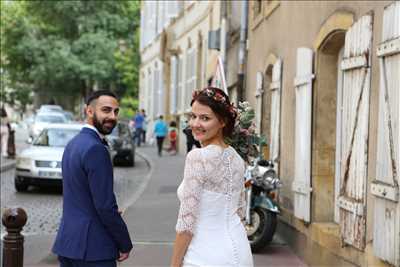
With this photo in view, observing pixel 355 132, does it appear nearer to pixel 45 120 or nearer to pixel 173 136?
pixel 173 136

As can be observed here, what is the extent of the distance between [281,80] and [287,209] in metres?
1.88

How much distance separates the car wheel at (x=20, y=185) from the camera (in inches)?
577

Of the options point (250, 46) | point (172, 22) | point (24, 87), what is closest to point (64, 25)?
point (24, 87)

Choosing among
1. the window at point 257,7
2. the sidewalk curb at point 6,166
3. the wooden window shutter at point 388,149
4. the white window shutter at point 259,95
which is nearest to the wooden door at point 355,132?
the wooden window shutter at point 388,149

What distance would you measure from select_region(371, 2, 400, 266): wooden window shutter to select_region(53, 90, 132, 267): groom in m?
2.31

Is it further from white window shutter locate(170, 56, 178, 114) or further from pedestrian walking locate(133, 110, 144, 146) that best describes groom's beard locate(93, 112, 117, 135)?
pedestrian walking locate(133, 110, 144, 146)

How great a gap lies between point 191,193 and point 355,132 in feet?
11.5

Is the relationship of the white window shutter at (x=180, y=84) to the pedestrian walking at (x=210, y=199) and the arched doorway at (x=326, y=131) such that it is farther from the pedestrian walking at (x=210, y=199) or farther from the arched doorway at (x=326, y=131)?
the pedestrian walking at (x=210, y=199)

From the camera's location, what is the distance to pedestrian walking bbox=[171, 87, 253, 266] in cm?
355

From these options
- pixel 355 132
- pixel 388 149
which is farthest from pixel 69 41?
pixel 388 149

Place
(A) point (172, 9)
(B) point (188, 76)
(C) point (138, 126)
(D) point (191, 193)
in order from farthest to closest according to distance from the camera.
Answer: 1. (C) point (138, 126)
2. (A) point (172, 9)
3. (B) point (188, 76)
4. (D) point (191, 193)

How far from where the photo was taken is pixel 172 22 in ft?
97.9

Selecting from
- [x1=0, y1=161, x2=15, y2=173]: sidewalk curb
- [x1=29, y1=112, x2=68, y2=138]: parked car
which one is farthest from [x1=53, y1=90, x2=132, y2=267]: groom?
[x1=29, y1=112, x2=68, y2=138]: parked car

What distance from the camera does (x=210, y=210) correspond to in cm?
360
